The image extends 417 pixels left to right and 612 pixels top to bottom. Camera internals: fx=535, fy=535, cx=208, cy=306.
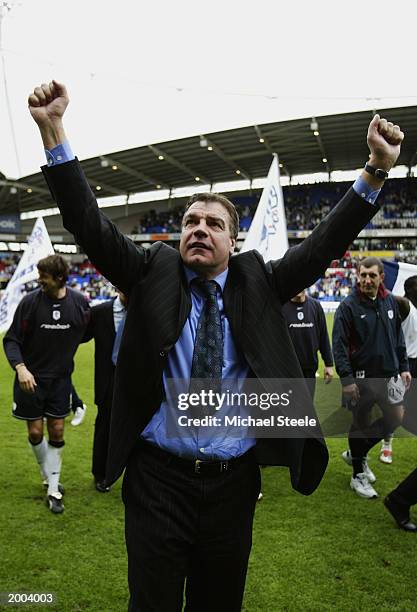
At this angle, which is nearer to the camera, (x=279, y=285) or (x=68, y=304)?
(x=279, y=285)

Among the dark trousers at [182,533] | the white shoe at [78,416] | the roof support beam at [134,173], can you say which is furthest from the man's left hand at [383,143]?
the roof support beam at [134,173]

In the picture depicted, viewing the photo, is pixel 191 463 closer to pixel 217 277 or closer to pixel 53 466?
pixel 217 277

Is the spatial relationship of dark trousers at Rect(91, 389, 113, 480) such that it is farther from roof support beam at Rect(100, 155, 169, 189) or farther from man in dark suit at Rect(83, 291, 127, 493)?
roof support beam at Rect(100, 155, 169, 189)

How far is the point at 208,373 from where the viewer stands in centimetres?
192

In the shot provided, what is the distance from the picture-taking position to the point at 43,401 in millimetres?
4414

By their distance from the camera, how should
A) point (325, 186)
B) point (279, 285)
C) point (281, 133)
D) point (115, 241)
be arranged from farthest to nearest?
point (325, 186) < point (281, 133) < point (279, 285) < point (115, 241)

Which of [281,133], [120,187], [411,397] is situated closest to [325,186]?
[281,133]

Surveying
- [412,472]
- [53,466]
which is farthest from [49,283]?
[412,472]

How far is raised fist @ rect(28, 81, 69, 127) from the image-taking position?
177 centimetres

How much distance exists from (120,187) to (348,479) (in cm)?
4611

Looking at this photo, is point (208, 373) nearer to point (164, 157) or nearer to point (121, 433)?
point (121, 433)

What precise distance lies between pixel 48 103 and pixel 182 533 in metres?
1.53

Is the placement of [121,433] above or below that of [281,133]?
below

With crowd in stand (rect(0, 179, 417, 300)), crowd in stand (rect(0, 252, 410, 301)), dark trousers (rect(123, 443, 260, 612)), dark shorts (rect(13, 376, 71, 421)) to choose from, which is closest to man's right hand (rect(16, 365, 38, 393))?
dark shorts (rect(13, 376, 71, 421))
